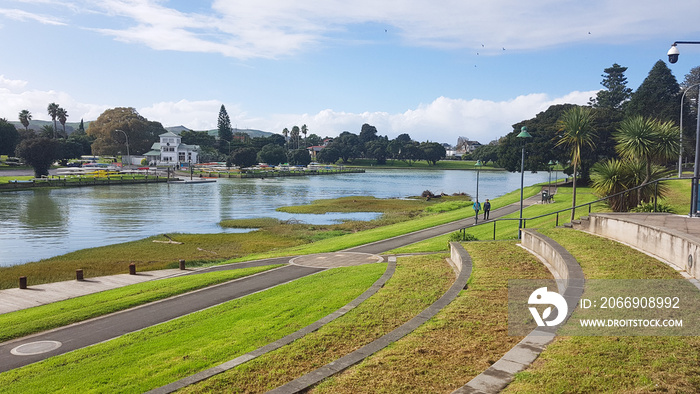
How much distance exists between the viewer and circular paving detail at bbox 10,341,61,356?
11.6 m

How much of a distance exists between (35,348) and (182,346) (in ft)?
15.5

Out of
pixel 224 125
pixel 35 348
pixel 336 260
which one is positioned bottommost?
pixel 35 348

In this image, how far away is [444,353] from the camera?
24.8 ft

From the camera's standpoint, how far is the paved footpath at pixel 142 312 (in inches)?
463

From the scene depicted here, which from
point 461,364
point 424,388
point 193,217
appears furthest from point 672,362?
point 193,217

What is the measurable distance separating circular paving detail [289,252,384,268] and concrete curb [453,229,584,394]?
984 cm

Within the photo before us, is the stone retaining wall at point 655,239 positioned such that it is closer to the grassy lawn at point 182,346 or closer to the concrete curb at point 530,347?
the concrete curb at point 530,347

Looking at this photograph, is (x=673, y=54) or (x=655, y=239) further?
(x=673, y=54)

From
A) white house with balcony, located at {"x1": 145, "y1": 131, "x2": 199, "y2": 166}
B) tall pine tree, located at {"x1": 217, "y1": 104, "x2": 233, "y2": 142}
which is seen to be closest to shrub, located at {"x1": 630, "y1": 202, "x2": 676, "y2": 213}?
white house with balcony, located at {"x1": 145, "y1": 131, "x2": 199, "y2": 166}

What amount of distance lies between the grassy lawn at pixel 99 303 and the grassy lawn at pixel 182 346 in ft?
11.7

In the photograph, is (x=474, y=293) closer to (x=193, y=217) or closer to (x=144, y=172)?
(x=193, y=217)

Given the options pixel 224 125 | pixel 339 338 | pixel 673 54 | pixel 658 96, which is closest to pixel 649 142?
pixel 673 54

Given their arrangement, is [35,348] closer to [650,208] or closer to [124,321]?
[124,321]

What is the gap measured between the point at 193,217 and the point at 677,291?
5033 cm
